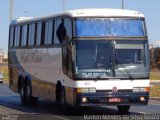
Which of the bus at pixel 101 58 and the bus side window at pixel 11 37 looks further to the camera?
the bus side window at pixel 11 37

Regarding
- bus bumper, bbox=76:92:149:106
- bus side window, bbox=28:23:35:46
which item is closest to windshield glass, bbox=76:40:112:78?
bus bumper, bbox=76:92:149:106

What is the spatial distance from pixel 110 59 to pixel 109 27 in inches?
44.8

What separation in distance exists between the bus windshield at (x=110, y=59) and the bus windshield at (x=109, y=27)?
29 cm

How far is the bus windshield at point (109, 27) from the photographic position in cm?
1861

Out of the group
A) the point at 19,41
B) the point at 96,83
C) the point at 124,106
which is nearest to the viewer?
the point at 96,83

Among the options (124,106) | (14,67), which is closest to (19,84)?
(14,67)

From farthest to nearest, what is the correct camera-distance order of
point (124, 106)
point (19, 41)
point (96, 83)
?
point (19, 41) → point (124, 106) → point (96, 83)

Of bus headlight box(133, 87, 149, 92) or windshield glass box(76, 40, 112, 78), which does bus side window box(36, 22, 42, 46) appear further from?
bus headlight box(133, 87, 149, 92)

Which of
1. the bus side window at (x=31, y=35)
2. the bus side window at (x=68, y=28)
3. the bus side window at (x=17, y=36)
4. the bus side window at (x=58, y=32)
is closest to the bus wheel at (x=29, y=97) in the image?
the bus side window at (x=31, y=35)

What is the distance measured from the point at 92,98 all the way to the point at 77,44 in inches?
70.5

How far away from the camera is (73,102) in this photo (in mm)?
18328

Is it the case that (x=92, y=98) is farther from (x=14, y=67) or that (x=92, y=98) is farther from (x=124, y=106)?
(x=14, y=67)

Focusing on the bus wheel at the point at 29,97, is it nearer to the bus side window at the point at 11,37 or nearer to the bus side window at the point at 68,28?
the bus side window at the point at 11,37

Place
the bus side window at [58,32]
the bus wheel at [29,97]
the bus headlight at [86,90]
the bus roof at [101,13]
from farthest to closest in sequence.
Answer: the bus wheel at [29,97], the bus side window at [58,32], the bus roof at [101,13], the bus headlight at [86,90]
